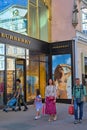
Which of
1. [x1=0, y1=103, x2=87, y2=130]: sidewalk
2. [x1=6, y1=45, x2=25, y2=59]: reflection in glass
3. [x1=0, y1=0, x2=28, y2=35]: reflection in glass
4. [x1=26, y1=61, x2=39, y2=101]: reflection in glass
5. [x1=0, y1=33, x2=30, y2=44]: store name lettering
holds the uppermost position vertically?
[x1=0, y1=0, x2=28, y2=35]: reflection in glass

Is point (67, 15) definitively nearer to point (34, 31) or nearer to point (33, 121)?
point (34, 31)

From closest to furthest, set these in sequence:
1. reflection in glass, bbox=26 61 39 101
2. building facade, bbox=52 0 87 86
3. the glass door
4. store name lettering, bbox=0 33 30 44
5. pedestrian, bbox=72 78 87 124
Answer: pedestrian, bbox=72 78 87 124 → store name lettering, bbox=0 33 30 44 → the glass door → reflection in glass, bbox=26 61 39 101 → building facade, bbox=52 0 87 86

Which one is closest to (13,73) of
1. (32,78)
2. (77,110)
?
(32,78)

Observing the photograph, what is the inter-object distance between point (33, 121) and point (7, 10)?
8443 mm

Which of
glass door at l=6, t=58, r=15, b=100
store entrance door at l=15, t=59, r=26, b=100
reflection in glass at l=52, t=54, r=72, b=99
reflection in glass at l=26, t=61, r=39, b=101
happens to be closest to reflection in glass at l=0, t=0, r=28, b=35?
store entrance door at l=15, t=59, r=26, b=100

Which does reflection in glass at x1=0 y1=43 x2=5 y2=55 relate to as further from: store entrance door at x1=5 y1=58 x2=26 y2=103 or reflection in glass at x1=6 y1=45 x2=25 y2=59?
store entrance door at x1=5 y1=58 x2=26 y2=103

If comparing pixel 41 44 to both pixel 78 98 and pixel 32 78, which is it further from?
pixel 78 98

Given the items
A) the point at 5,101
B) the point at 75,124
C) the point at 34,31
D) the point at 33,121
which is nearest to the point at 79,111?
the point at 75,124

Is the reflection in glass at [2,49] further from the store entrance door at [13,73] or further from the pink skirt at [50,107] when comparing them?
the pink skirt at [50,107]

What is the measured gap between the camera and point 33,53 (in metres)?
21.6

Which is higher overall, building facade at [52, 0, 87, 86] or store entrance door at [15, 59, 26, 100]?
building facade at [52, 0, 87, 86]

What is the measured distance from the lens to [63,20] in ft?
78.9

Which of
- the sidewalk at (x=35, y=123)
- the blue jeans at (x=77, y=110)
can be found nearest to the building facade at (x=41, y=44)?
the sidewalk at (x=35, y=123)

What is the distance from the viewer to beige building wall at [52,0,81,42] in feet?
78.2
